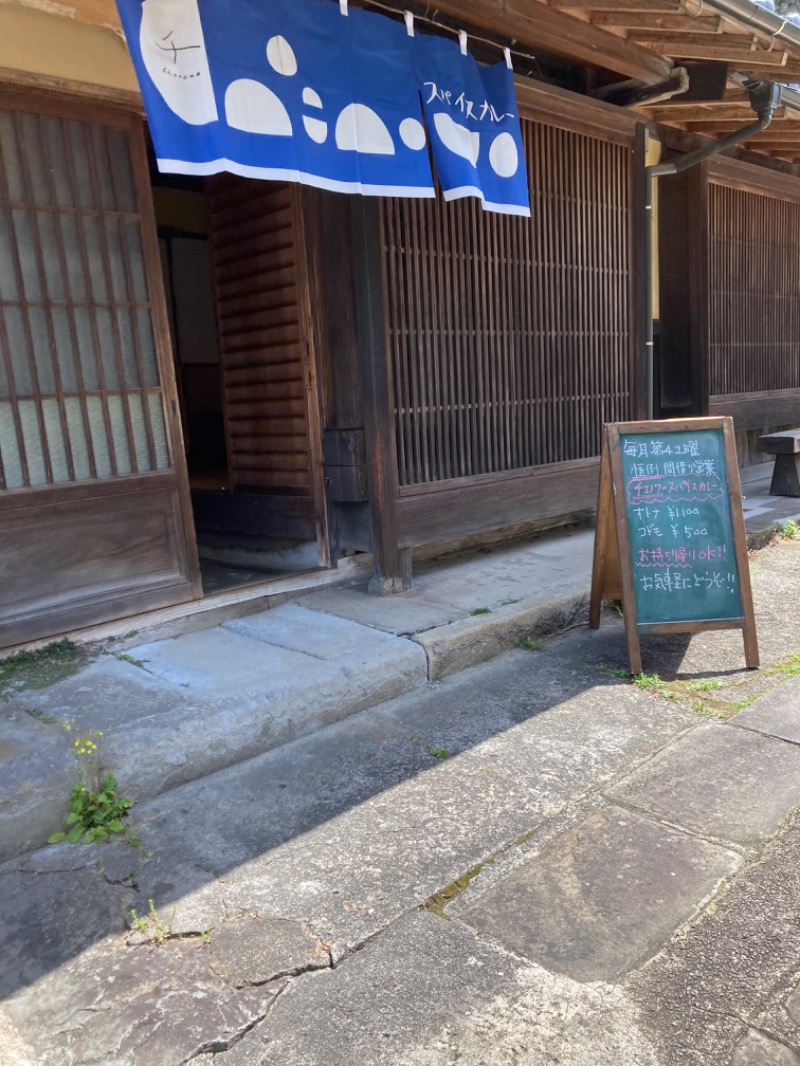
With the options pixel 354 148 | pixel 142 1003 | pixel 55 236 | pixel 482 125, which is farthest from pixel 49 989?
pixel 482 125

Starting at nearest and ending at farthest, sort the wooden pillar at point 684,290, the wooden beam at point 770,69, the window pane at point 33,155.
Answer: the window pane at point 33,155 < the wooden beam at point 770,69 < the wooden pillar at point 684,290

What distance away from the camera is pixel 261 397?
591cm

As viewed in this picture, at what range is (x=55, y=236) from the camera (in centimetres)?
426

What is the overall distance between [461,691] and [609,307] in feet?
14.2

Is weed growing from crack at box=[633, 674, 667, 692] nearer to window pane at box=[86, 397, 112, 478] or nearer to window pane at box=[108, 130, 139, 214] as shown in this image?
window pane at box=[86, 397, 112, 478]

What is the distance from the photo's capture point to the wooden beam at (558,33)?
484 cm

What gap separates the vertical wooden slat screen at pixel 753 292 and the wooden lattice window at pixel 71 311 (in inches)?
254

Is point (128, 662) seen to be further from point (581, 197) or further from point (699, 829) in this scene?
point (581, 197)

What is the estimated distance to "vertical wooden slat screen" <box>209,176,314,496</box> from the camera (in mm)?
5453

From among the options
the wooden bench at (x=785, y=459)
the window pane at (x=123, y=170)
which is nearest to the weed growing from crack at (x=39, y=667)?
the window pane at (x=123, y=170)

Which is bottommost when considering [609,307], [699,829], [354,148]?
[699,829]

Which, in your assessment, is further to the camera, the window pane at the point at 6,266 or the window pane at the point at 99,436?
the window pane at the point at 99,436

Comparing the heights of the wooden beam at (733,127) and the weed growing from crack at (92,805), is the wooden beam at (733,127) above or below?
above

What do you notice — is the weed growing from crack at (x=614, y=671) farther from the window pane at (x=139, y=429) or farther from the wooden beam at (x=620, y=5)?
the wooden beam at (x=620, y=5)
